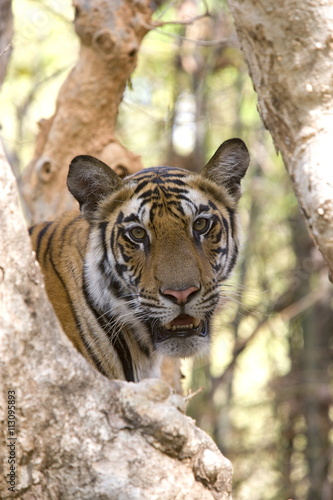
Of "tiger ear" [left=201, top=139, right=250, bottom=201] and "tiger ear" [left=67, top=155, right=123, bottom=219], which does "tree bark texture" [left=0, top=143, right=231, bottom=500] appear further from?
"tiger ear" [left=201, top=139, right=250, bottom=201]

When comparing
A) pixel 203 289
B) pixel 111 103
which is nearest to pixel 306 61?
pixel 203 289

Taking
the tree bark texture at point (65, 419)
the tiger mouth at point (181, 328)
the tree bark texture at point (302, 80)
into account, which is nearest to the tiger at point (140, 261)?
the tiger mouth at point (181, 328)

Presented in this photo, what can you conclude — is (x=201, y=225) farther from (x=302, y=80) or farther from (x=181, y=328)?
(x=302, y=80)

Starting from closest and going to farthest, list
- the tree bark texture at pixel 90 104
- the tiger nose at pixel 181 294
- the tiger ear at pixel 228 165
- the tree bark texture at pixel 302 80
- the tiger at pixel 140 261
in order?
1. the tree bark texture at pixel 302 80
2. the tiger nose at pixel 181 294
3. the tiger at pixel 140 261
4. the tiger ear at pixel 228 165
5. the tree bark texture at pixel 90 104

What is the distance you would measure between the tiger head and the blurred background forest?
4240 millimetres

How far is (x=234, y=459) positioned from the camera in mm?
8727

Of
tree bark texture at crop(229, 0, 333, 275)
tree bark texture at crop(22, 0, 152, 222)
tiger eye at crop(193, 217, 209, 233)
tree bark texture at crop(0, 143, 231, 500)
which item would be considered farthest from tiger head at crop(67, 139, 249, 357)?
tree bark texture at crop(22, 0, 152, 222)

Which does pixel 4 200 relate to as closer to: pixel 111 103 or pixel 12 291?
pixel 12 291

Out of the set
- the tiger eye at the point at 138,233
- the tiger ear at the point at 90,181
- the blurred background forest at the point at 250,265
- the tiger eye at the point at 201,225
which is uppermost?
the tiger ear at the point at 90,181

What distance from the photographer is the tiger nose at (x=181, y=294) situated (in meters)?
3.07

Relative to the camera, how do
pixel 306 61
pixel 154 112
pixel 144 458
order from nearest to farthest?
pixel 144 458, pixel 306 61, pixel 154 112

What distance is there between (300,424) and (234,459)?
949 mm

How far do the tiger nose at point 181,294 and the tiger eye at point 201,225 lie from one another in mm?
383

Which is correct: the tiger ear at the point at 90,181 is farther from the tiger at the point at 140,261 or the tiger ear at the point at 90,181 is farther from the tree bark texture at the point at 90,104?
the tree bark texture at the point at 90,104
